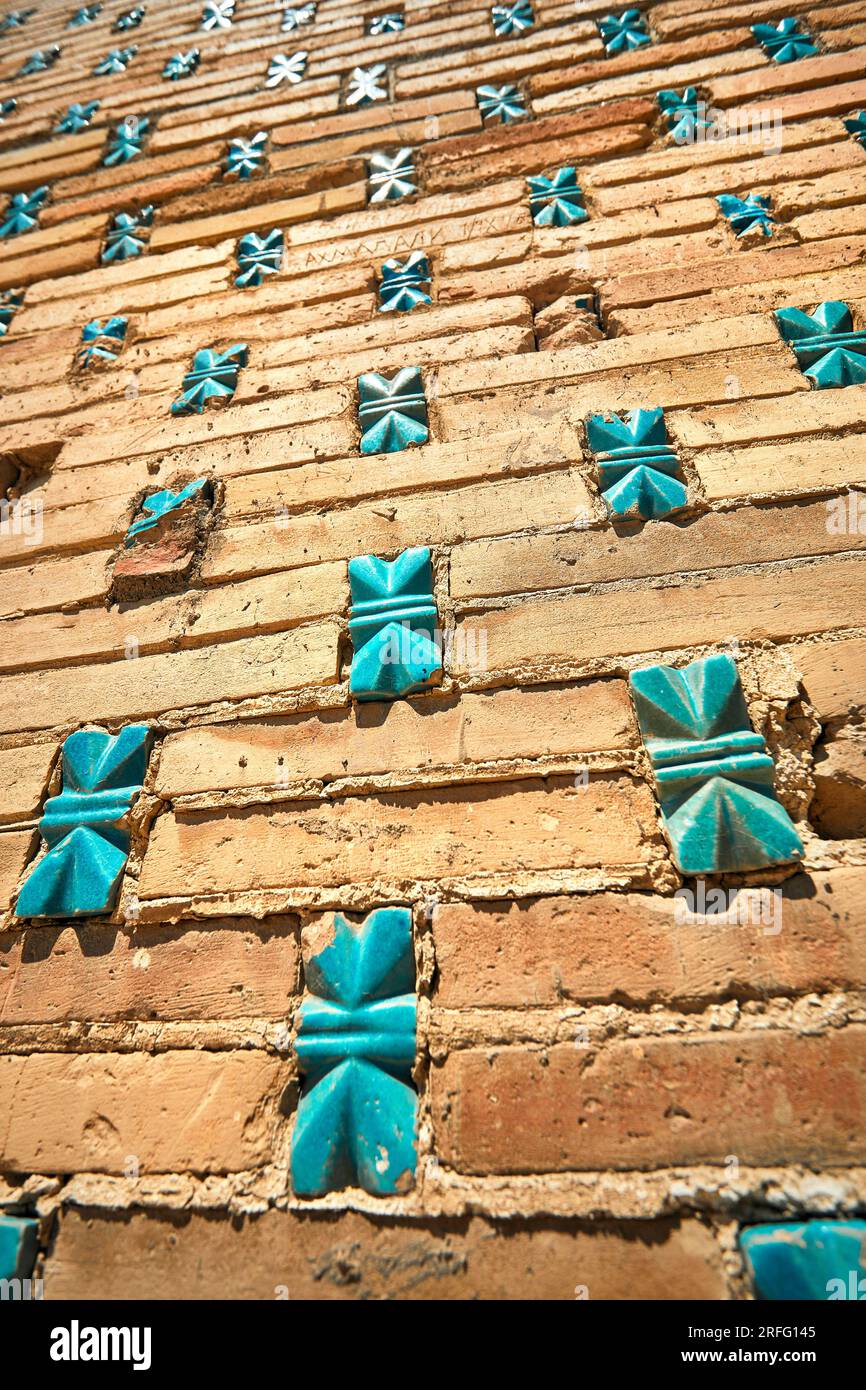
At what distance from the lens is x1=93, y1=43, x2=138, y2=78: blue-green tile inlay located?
8.48 feet

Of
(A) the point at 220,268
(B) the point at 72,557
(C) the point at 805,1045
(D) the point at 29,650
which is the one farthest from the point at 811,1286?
(A) the point at 220,268

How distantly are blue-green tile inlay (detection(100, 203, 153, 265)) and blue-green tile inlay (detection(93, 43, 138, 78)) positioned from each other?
1.11m

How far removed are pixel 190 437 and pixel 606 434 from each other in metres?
0.87

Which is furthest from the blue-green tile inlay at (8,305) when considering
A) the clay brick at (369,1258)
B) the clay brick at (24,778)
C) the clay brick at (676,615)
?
the clay brick at (369,1258)

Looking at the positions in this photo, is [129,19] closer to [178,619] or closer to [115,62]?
[115,62]

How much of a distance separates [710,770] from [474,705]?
0.34m

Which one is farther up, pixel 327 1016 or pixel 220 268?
pixel 220 268

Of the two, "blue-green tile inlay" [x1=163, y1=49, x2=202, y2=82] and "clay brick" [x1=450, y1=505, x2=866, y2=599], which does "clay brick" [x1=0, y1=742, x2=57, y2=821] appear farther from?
"blue-green tile inlay" [x1=163, y1=49, x2=202, y2=82]

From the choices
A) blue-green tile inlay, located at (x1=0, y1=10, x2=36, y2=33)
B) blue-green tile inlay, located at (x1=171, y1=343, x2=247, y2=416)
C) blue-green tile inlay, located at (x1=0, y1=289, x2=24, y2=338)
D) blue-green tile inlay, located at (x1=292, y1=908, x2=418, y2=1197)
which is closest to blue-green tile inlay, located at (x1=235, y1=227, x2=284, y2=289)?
blue-green tile inlay, located at (x1=171, y1=343, x2=247, y2=416)

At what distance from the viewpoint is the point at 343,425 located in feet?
4.53

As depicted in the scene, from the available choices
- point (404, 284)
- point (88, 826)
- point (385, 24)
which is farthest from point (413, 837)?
point (385, 24)

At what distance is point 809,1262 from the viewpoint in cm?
65

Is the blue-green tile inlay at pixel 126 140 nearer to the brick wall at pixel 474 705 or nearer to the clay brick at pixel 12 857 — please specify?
the brick wall at pixel 474 705
